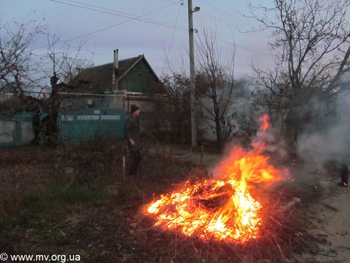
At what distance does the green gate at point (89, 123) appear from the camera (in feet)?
40.6

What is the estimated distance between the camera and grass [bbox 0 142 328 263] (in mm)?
3670

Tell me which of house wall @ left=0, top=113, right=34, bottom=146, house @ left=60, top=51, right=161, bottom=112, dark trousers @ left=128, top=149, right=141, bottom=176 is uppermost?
house @ left=60, top=51, right=161, bottom=112

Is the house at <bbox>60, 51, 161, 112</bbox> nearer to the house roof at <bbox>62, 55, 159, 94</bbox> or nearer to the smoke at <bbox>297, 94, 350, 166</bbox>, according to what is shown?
the house roof at <bbox>62, 55, 159, 94</bbox>

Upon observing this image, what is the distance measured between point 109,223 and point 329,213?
4134 millimetres

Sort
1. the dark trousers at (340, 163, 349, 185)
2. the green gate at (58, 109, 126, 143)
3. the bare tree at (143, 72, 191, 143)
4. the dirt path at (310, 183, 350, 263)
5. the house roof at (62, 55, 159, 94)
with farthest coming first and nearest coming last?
the house roof at (62, 55, 159, 94) < the bare tree at (143, 72, 191, 143) < the green gate at (58, 109, 126, 143) < the dark trousers at (340, 163, 349, 185) < the dirt path at (310, 183, 350, 263)

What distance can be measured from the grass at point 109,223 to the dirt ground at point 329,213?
20 centimetres

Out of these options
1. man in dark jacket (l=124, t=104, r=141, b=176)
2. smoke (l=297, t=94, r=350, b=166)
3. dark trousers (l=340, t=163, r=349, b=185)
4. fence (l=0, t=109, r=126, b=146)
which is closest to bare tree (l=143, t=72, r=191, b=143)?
fence (l=0, t=109, r=126, b=146)

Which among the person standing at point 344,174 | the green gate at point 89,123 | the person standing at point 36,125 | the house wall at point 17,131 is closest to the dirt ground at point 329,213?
the person standing at point 344,174

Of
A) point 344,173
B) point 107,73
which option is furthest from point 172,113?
point 107,73

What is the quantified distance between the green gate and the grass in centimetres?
505

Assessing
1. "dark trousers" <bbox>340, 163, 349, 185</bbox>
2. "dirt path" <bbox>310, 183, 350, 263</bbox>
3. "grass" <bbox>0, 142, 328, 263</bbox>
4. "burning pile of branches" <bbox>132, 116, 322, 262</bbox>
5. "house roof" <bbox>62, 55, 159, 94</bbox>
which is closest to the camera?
"grass" <bbox>0, 142, 328, 263</bbox>

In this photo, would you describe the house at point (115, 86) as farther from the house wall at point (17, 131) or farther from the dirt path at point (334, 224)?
the dirt path at point (334, 224)

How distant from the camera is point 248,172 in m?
6.06

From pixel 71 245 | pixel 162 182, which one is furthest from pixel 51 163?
pixel 71 245
